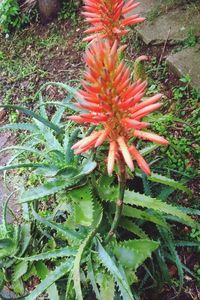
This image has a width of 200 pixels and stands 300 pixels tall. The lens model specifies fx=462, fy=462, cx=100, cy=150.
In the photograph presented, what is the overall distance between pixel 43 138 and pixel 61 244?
65 cm

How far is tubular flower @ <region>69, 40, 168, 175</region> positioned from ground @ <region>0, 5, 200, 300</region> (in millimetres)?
1038

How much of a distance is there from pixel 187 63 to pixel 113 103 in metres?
2.09

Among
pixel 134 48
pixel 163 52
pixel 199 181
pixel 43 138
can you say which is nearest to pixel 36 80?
pixel 134 48

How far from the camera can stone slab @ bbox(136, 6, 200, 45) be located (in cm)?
368

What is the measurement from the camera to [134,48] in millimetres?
3893

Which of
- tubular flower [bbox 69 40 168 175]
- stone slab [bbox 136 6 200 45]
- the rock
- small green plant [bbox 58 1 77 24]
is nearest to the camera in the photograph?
tubular flower [bbox 69 40 168 175]

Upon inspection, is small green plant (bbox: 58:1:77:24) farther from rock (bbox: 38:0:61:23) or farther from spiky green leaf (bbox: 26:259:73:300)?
spiky green leaf (bbox: 26:259:73:300)

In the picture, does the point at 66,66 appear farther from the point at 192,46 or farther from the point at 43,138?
the point at 43,138

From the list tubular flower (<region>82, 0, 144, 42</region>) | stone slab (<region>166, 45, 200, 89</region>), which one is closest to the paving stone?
stone slab (<region>166, 45, 200, 89</region>)

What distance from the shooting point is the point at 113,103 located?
4.87ft

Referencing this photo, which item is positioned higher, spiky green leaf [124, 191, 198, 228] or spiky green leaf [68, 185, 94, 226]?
spiky green leaf [68, 185, 94, 226]

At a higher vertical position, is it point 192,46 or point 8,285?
point 192,46

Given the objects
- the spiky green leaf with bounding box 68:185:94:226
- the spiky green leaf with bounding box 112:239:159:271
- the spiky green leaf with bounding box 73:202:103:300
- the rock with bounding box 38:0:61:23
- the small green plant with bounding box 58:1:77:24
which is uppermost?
the rock with bounding box 38:0:61:23

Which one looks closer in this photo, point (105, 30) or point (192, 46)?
point (105, 30)
